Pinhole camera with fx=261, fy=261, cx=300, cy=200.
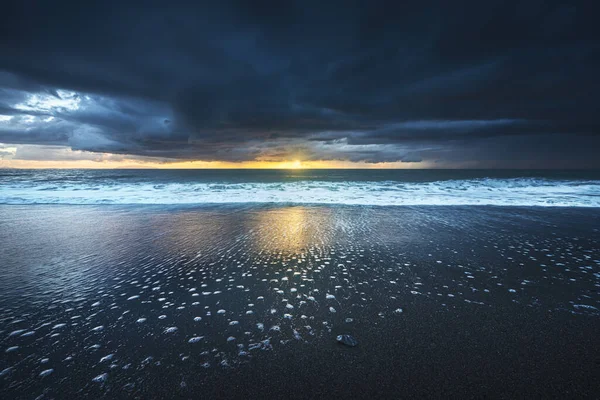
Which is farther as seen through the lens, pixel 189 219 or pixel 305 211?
pixel 305 211

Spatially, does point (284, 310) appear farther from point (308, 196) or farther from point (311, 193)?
point (311, 193)

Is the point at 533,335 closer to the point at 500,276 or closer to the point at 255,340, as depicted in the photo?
the point at 500,276

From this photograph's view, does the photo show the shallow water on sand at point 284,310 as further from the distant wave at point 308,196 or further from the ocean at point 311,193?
the ocean at point 311,193

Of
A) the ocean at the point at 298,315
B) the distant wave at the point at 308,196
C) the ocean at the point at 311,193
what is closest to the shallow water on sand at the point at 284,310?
the ocean at the point at 298,315

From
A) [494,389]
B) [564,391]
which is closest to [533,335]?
[564,391]

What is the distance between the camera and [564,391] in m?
2.56

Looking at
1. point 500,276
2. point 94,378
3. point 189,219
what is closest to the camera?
point 94,378

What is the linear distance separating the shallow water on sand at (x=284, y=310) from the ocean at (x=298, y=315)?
24 mm

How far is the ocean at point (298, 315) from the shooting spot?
270 cm

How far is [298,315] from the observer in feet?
13.0

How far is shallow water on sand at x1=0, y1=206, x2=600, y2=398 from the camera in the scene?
278 centimetres

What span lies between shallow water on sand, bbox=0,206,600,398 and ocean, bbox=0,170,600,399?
1.0 inches

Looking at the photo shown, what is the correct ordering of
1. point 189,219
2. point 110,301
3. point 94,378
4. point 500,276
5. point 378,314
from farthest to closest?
point 189,219 → point 500,276 → point 110,301 → point 378,314 → point 94,378

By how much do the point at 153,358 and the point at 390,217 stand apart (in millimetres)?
10649
